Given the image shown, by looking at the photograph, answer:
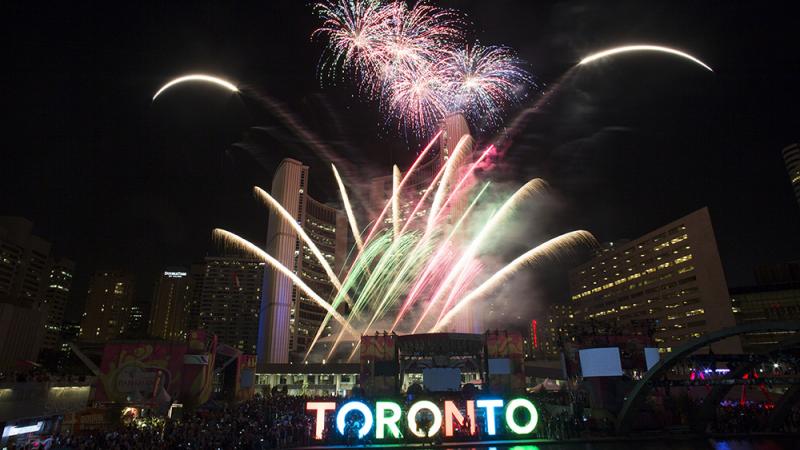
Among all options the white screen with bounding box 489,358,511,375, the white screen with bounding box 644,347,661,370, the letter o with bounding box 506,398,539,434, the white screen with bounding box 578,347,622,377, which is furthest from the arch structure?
the white screen with bounding box 489,358,511,375

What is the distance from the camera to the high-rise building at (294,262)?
81750mm

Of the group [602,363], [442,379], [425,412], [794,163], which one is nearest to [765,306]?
[794,163]

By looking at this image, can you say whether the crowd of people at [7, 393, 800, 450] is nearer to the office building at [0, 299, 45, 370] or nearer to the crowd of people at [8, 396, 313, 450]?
the crowd of people at [8, 396, 313, 450]

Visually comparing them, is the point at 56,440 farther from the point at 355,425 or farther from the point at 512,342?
the point at 512,342

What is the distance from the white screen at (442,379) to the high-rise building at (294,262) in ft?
163

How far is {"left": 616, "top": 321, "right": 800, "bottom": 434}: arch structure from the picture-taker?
20688 millimetres

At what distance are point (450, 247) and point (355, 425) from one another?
40282 millimetres

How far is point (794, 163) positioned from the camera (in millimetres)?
152875

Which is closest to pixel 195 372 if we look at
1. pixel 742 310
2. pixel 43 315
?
pixel 43 315

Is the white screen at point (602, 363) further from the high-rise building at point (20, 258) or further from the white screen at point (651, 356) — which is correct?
the high-rise building at point (20, 258)

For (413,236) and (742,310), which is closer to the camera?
(413,236)

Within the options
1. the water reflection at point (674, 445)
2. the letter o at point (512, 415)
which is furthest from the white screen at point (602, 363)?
the letter o at point (512, 415)

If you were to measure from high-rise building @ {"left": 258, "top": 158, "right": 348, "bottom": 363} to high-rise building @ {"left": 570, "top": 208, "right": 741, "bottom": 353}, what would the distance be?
57.1 m

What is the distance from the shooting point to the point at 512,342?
132 ft
